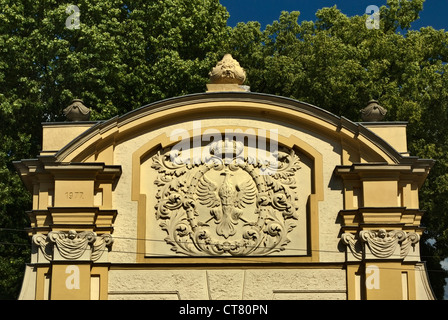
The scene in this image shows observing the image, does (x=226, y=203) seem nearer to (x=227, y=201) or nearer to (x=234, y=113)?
(x=227, y=201)

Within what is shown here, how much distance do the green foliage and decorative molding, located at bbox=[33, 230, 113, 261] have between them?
24.9 feet

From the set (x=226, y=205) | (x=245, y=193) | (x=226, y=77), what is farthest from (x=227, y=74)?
(x=226, y=205)

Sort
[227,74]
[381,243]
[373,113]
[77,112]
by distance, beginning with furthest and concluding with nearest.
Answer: [227,74] → [77,112] → [373,113] → [381,243]

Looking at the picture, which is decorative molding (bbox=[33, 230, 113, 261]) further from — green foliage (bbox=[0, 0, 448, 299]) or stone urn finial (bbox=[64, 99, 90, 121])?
green foliage (bbox=[0, 0, 448, 299])

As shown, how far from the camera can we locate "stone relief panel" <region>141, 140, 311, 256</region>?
2139 cm

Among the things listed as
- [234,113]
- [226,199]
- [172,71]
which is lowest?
[226,199]

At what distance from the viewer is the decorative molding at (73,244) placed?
69.0ft

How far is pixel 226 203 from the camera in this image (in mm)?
21562

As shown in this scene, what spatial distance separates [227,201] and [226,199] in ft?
0.15
